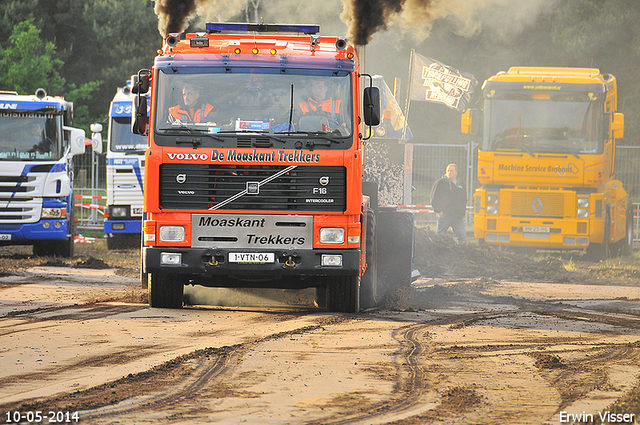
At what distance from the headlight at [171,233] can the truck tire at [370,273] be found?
7.81ft

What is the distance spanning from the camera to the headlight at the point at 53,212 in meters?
16.7

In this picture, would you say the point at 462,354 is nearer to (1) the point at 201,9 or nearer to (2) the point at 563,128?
(1) the point at 201,9

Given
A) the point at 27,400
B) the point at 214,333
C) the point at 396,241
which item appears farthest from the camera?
the point at 396,241

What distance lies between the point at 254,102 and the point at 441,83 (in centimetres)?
1602

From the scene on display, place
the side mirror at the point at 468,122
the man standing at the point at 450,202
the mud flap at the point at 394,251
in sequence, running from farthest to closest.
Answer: the man standing at the point at 450,202
the side mirror at the point at 468,122
the mud flap at the point at 394,251

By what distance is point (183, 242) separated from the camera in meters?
9.30

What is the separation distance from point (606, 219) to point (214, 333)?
12545mm

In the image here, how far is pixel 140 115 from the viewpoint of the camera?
966cm

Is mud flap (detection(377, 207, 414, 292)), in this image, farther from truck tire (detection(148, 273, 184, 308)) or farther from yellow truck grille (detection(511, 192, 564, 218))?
yellow truck grille (detection(511, 192, 564, 218))

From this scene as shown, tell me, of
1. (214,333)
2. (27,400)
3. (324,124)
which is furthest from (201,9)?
(27,400)

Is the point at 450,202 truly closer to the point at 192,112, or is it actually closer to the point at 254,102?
the point at 254,102

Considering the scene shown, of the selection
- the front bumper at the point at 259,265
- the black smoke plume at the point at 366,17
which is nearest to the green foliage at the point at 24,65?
the black smoke plume at the point at 366,17

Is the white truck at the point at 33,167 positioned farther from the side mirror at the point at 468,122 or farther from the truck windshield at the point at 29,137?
the side mirror at the point at 468,122

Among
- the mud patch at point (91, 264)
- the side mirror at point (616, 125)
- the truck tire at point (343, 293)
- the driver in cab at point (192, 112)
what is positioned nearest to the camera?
the driver in cab at point (192, 112)
